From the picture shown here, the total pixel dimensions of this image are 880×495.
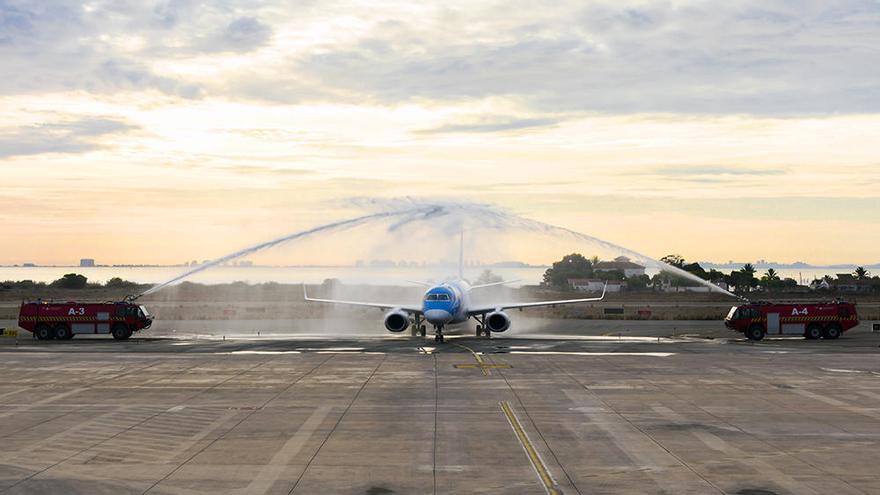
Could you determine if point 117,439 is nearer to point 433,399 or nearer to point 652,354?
point 433,399

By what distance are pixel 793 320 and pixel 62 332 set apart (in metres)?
51.2

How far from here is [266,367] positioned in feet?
→ 146

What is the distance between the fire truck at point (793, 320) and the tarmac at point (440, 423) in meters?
11.9

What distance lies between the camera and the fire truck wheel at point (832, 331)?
63.8 m

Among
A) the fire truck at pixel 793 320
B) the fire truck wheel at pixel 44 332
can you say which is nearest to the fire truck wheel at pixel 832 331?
the fire truck at pixel 793 320

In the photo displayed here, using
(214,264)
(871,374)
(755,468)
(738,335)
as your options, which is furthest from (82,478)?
(738,335)

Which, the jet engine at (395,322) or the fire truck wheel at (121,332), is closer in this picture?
the jet engine at (395,322)

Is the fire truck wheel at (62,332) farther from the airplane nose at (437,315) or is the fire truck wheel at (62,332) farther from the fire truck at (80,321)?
the airplane nose at (437,315)

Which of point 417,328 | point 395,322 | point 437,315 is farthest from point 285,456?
point 417,328

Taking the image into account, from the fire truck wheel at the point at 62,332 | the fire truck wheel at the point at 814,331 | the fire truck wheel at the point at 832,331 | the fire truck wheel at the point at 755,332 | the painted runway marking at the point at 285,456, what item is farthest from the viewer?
the fire truck wheel at the point at 62,332

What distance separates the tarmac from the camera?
791 inches

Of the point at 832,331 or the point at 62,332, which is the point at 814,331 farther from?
the point at 62,332

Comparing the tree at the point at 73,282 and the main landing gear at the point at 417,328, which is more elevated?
the tree at the point at 73,282

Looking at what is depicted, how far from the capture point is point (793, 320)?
64062 mm
